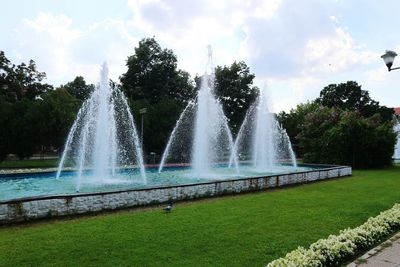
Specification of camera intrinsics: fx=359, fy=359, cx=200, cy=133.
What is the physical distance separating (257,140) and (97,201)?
16.1 m

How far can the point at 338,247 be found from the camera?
5.69 metres

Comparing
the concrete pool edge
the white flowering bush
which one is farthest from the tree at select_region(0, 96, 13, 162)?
the white flowering bush

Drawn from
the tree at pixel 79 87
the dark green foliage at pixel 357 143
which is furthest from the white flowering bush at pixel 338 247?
the tree at pixel 79 87

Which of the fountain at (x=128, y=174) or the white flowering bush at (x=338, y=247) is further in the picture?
the fountain at (x=128, y=174)

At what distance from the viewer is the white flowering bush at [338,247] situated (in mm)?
5113

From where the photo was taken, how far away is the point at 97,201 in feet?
28.9

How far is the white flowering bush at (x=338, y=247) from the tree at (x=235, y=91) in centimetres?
3192

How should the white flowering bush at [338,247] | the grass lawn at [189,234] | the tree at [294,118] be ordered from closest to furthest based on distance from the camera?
the white flowering bush at [338,247] → the grass lawn at [189,234] → the tree at [294,118]

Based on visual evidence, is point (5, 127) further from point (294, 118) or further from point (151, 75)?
point (294, 118)

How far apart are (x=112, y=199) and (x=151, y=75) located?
31.2m

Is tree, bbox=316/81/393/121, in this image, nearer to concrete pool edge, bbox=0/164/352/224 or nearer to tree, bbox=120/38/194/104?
tree, bbox=120/38/194/104

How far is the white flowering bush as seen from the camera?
511 centimetres

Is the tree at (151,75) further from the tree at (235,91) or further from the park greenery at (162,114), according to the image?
the tree at (235,91)

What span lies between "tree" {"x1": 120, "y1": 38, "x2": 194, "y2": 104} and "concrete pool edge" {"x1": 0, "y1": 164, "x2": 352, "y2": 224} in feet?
89.3
